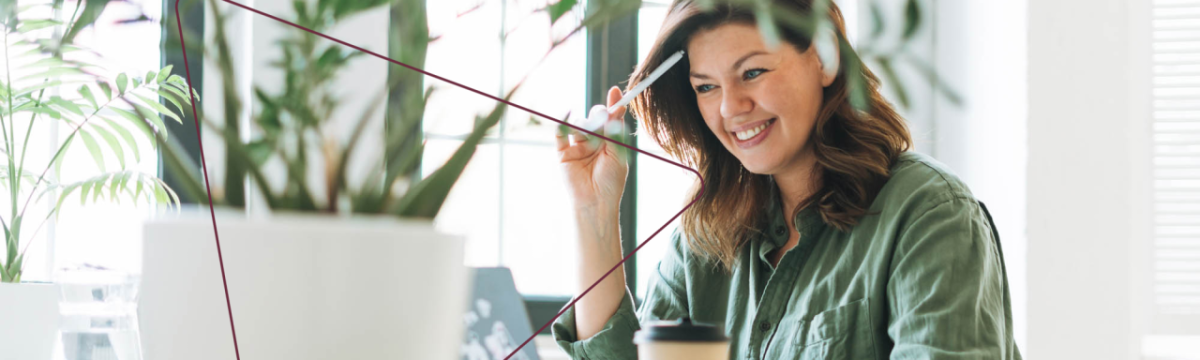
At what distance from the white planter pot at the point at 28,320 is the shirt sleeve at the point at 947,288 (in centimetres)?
94

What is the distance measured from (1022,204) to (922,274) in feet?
4.48

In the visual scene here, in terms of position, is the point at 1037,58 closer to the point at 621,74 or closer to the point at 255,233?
the point at 621,74

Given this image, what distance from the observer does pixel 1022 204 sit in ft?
7.25

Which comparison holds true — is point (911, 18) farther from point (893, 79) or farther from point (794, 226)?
point (794, 226)

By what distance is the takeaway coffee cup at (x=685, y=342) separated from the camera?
419mm

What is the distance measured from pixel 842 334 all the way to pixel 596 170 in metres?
0.43

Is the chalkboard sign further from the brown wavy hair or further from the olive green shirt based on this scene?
the brown wavy hair

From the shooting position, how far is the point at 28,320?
92 centimetres

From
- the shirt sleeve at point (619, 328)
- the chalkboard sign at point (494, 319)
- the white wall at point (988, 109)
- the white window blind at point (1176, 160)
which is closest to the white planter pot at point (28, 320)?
the chalkboard sign at point (494, 319)

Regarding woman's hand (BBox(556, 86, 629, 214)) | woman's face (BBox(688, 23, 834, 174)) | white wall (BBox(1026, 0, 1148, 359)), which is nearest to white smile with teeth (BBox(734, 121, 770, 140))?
woman's face (BBox(688, 23, 834, 174))

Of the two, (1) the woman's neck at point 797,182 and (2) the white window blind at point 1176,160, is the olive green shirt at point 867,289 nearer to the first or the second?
(1) the woman's neck at point 797,182

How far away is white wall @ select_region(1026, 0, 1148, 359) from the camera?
2.19 m

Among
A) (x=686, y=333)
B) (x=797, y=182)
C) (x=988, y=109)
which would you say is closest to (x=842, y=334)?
(x=797, y=182)

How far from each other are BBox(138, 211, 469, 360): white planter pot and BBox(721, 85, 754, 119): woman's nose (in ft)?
3.19
